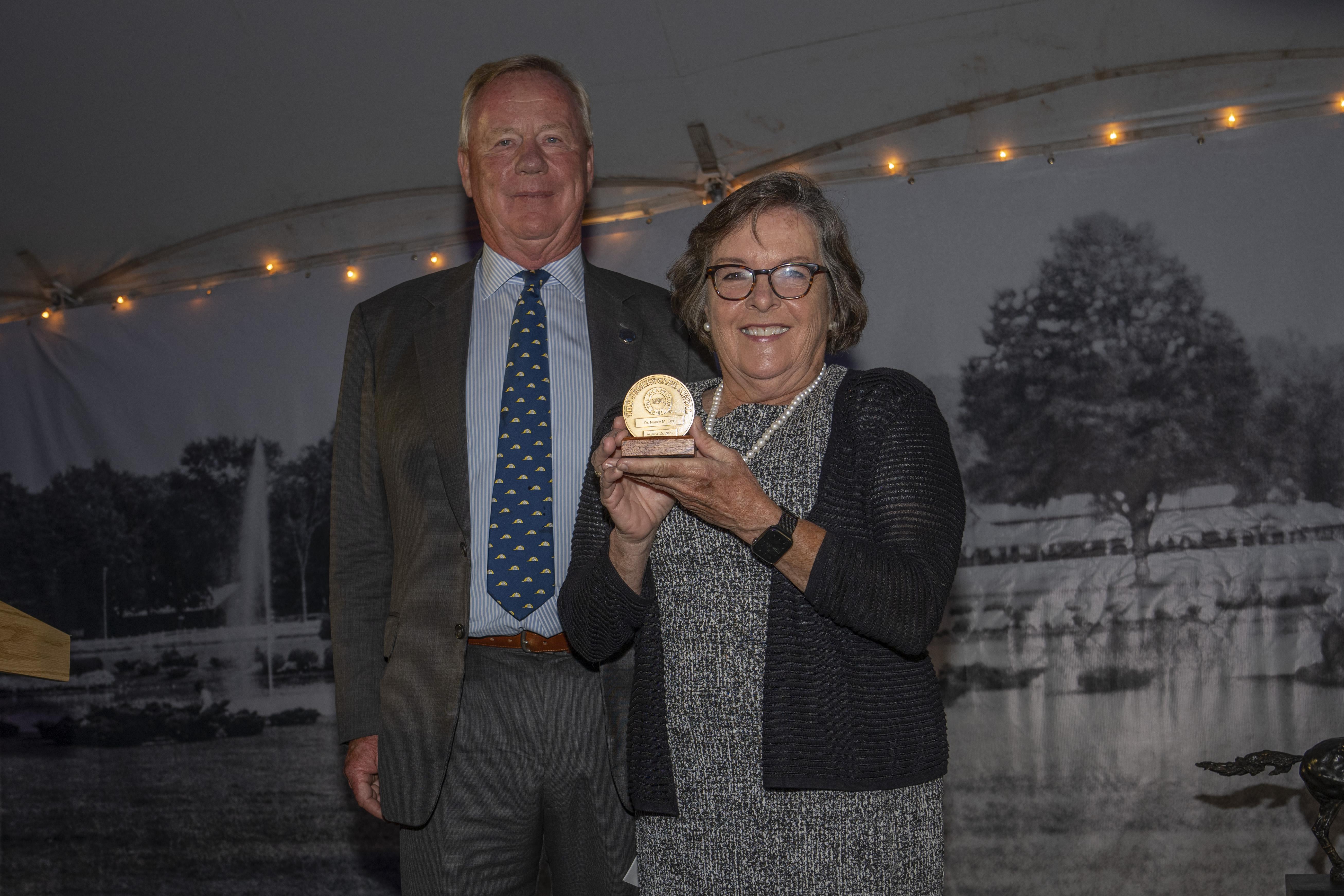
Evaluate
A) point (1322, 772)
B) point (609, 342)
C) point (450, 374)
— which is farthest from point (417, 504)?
point (1322, 772)

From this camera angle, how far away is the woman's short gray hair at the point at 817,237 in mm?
1870

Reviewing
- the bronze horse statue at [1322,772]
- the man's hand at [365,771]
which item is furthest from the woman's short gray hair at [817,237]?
the bronze horse statue at [1322,772]

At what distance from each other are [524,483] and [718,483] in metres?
0.75

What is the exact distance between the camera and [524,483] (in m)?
2.20

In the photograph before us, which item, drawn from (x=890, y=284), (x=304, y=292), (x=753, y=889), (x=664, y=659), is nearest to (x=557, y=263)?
(x=664, y=659)

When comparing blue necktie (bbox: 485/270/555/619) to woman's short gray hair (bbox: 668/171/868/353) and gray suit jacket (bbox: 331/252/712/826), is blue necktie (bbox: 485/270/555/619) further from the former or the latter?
woman's short gray hair (bbox: 668/171/868/353)

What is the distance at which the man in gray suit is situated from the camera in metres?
2.11

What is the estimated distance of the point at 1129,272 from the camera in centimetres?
362

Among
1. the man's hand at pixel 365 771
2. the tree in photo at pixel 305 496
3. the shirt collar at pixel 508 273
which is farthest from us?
the tree in photo at pixel 305 496

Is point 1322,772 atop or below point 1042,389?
below

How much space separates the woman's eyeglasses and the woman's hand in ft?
1.23

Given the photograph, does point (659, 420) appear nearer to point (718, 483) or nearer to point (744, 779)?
point (718, 483)

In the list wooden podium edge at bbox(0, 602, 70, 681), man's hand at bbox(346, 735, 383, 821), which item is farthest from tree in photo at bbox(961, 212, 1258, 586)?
wooden podium edge at bbox(0, 602, 70, 681)

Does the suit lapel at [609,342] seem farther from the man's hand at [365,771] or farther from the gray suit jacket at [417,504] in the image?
the man's hand at [365,771]
